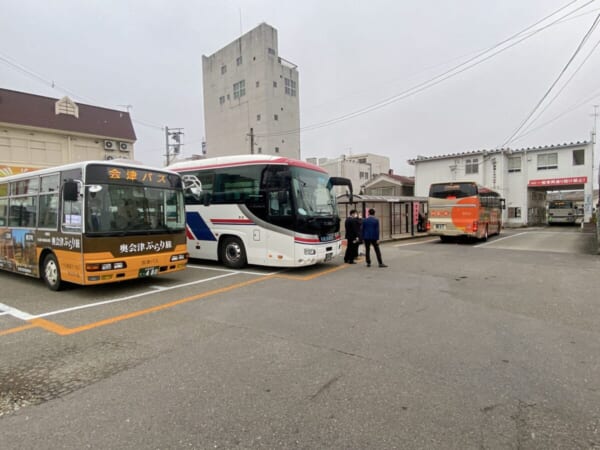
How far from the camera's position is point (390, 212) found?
19.9 m

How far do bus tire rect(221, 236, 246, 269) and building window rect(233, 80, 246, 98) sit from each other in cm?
4334

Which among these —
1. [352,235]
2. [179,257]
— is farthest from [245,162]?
[352,235]

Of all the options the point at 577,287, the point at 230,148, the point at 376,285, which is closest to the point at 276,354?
the point at 376,285

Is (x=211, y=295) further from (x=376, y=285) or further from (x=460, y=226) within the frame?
(x=460, y=226)

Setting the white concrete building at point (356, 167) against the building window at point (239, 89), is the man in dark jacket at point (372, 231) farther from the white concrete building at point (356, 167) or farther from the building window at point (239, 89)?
the building window at point (239, 89)

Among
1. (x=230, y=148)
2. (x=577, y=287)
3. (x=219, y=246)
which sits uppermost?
(x=230, y=148)

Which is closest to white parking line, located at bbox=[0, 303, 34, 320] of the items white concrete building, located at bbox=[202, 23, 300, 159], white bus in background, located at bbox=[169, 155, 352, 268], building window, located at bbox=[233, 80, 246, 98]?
white bus in background, located at bbox=[169, 155, 352, 268]

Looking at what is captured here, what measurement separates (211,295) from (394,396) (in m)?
4.58

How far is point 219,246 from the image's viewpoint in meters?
10.1

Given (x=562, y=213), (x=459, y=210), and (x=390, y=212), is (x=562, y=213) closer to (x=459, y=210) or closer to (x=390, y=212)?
(x=459, y=210)

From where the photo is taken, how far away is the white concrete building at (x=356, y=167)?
54844 millimetres

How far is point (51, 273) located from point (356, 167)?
54313 mm

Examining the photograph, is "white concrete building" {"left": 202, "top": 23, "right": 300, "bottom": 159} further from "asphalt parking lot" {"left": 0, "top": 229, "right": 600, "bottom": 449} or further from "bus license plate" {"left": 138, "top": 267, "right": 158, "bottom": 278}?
"asphalt parking lot" {"left": 0, "top": 229, "right": 600, "bottom": 449}

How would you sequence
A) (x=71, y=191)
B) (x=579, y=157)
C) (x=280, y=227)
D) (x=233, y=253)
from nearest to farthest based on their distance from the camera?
(x=71, y=191)
(x=280, y=227)
(x=233, y=253)
(x=579, y=157)
